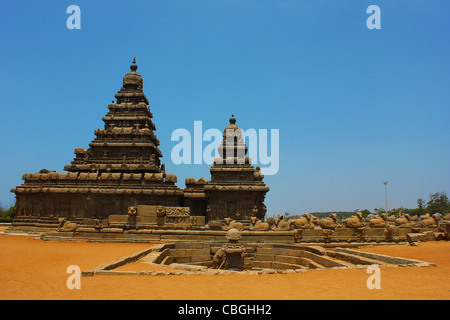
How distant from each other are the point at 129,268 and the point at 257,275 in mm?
4075

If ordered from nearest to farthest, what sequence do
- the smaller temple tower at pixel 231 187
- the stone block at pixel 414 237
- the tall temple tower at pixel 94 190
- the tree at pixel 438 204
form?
the stone block at pixel 414 237
the smaller temple tower at pixel 231 187
the tall temple tower at pixel 94 190
the tree at pixel 438 204

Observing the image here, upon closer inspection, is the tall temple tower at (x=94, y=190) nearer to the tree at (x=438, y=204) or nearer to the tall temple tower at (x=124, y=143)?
the tall temple tower at (x=124, y=143)

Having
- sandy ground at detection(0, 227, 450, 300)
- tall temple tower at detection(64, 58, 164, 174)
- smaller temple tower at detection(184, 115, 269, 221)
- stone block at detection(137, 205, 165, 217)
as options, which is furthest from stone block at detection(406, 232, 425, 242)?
tall temple tower at detection(64, 58, 164, 174)

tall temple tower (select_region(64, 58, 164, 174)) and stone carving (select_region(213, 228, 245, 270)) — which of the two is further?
tall temple tower (select_region(64, 58, 164, 174))

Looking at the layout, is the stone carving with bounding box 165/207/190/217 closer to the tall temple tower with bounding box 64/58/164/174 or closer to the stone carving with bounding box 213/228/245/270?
the stone carving with bounding box 213/228/245/270

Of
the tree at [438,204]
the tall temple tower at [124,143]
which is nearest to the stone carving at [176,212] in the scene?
the tall temple tower at [124,143]

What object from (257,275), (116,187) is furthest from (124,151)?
(257,275)

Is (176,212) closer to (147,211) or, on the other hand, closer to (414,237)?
(147,211)

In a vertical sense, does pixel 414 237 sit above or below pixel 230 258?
above

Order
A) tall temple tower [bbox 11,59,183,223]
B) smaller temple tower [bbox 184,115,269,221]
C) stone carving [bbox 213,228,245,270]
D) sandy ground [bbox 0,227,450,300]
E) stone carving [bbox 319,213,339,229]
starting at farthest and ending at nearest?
tall temple tower [bbox 11,59,183,223]
smaller temple tower [bbox 184,115,269,221]
stone carving [bbox 319,213,339,229]
stone carving [bbox 213,228,245,270]
sandy ground [bbox 0,227,450,300]

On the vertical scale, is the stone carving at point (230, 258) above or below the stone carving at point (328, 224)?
below

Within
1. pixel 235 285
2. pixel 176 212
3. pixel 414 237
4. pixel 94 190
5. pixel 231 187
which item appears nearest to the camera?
pixel 235 285

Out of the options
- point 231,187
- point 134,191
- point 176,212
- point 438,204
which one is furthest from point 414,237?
point 438,204
